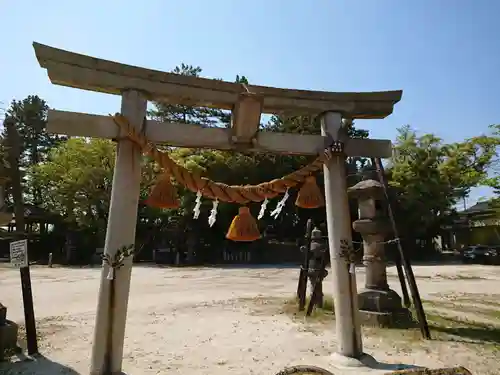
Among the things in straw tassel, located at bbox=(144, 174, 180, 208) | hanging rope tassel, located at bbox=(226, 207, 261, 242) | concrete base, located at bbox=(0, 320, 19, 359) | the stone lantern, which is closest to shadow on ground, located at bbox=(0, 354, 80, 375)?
concrete base, located at bbox=(0, 320, 19, 359)

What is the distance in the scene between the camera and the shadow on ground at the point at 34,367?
516 cm

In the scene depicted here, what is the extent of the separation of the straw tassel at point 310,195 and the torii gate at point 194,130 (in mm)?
138

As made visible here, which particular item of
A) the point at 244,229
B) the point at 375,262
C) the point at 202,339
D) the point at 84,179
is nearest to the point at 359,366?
the point at 244,229

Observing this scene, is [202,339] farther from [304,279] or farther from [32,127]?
[32,127]

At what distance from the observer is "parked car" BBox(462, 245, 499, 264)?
1037 inches

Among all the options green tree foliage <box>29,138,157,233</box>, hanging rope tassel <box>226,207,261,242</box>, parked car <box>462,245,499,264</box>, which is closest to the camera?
hanging rope tassel <box>226,207,261,242</box>

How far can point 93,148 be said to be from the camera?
29.4 m

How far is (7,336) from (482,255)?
92.7 ft

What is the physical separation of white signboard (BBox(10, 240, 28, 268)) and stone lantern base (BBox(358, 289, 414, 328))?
20.6 ft

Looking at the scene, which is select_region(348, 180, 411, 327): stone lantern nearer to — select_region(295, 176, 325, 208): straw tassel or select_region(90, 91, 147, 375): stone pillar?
select_region(295, 176, 325, 208): straw tassel

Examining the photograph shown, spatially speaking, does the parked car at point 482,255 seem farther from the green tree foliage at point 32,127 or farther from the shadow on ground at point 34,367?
the green tree foliage at point 32,127

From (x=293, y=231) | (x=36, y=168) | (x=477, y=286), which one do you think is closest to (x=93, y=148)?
(x=36, y=168)

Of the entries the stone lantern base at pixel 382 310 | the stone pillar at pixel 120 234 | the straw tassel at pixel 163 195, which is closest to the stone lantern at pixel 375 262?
the stone lantern base at pixel 382 310

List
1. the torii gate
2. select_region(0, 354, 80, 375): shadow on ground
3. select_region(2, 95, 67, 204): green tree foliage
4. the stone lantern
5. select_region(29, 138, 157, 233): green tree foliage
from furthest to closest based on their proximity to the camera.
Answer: select_region(2, 95, 67, 204): green tree foliage → select_region(29, 138, 157, 233): green tree foliage → the stone lantern → select_region(0, 354, 80, 375): shadow on ground → the torii gate
